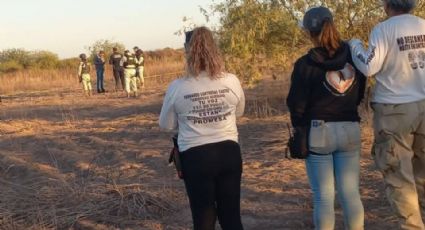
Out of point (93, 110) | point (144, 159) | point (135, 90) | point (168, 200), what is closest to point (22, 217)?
point (168, 200)

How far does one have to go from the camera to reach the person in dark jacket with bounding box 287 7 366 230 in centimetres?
415

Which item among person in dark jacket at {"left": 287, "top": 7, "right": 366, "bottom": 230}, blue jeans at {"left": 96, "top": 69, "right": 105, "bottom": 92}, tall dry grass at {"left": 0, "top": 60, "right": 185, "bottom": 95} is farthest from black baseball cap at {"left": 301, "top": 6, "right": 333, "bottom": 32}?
tall dry grass at {"left": 0, "top": 60, "right": 185, "bottom": 95}

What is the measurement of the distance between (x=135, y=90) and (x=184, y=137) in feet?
→ 57.4

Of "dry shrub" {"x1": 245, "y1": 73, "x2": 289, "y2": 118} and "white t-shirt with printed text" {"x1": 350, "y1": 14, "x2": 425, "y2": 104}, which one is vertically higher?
"white t-shirt with printed text" {"x1": 350, "y1": 14, "x2": 425, "y2": 104}

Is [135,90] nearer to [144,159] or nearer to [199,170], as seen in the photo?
[144,159]

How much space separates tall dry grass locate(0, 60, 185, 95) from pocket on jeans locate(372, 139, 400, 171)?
25.3m

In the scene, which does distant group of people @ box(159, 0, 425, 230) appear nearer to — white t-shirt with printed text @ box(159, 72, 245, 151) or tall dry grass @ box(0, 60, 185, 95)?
white t-shirt with printed text @ box(159, 72, 245, 151)

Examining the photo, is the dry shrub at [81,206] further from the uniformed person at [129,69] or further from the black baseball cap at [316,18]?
the uniformed person at [129,69]

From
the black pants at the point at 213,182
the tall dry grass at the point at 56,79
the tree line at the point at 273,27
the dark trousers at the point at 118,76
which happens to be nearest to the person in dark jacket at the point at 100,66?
the dark trousers at the point at 118,76

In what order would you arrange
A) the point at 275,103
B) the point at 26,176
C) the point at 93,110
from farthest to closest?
the point at 93,110
the point at 275,103
the point at 26,176

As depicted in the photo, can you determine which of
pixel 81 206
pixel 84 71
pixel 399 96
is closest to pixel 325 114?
pixel 399 96

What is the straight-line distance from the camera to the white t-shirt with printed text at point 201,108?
4.00 m

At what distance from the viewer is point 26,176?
29.6 ft

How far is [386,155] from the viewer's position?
14.8ft
